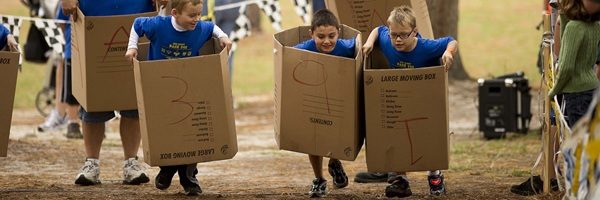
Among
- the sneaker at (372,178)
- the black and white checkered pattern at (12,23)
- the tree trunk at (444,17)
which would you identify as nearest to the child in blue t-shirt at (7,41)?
the black and white checkered pattern at (12,23)

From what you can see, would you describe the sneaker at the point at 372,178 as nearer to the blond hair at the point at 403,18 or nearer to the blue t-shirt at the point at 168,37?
the blond hair at the point at 403,18

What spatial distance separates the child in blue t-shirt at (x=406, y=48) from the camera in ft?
28.1

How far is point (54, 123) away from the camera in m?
14.9

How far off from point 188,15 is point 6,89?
1.20 metres

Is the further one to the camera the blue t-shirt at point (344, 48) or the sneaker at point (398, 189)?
the sneaker at point (398, 189)

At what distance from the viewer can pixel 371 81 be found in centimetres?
835

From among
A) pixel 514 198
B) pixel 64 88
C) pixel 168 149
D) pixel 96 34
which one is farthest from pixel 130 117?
pixel 64 88

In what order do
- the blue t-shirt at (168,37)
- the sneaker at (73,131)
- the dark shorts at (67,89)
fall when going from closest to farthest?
the blue t-shirt at (168,37) < the dark shorts at (67,89) < the sneaker at (73,131)

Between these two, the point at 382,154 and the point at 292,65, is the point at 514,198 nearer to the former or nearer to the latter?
the point at 382,154

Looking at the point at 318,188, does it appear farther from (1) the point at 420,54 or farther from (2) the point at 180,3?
(2) the point at 180,3

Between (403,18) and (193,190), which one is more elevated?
(403,18)

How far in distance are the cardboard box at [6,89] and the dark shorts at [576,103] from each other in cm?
330

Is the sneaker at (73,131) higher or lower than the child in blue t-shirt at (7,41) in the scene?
lower

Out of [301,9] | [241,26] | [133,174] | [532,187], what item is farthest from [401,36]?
[241,26]
